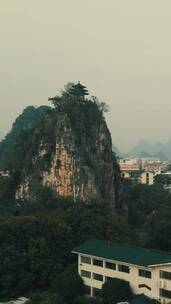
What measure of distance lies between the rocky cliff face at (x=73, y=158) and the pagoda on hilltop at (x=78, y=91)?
0.90m

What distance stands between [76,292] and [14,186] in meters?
17.9

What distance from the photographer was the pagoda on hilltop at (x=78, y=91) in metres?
44.2

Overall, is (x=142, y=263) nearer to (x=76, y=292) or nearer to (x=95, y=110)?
(x=76, y=292)

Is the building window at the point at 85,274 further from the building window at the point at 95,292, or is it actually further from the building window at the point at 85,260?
the building window at the point at 95,292

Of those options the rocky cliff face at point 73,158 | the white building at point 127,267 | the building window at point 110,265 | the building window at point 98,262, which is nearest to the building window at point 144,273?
the white building at point 127,267

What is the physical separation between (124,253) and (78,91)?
21.8 metres

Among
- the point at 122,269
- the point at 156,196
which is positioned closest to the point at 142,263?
the point at 122,269

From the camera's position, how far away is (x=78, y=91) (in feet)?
146

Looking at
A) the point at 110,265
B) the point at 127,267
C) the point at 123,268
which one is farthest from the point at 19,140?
the point at 127,267

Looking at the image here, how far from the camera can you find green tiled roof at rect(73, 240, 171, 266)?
23234mm

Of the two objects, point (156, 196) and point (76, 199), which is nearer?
point (76, 199)

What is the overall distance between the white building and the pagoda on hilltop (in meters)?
18.9

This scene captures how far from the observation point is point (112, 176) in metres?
42.5

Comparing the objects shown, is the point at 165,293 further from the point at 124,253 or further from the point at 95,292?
the point at 95,292
